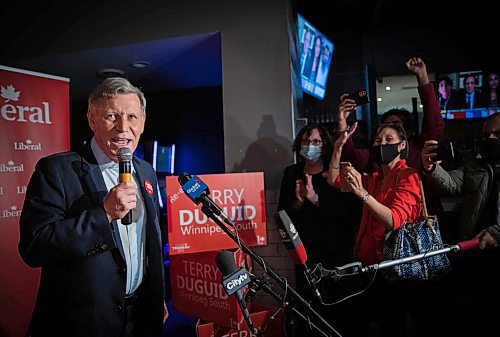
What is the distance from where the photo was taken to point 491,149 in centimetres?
217

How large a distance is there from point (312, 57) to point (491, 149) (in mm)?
3225

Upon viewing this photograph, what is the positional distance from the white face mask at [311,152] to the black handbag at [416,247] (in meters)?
0.89

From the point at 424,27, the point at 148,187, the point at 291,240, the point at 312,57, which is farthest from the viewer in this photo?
the point at 424,27

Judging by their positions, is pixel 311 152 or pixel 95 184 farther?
pixel 311 152

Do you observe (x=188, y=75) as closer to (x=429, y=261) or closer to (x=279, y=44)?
(x=279, y=44)

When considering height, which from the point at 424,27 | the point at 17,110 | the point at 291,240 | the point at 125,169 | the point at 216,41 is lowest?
the point at 291,240

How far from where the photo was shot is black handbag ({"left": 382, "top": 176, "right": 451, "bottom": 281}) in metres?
1.97

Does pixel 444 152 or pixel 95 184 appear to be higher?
pixel 444 152

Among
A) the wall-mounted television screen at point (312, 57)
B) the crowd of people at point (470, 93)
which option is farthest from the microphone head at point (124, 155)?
the crowd of people at point (470, 93)

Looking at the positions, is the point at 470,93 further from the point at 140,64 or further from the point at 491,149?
the point at 140,64

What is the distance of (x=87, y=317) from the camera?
1439mm

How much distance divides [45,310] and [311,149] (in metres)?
1.91

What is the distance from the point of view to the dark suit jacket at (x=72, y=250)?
4.35 ft

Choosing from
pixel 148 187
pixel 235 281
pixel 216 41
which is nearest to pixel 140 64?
pixel 216 41
